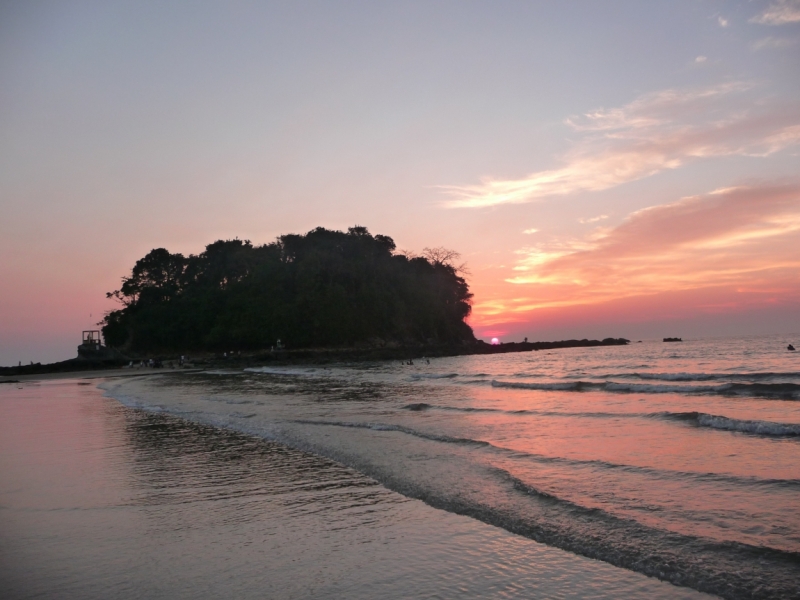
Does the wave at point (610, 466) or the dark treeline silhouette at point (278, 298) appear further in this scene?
the dark treeline silhouette at point (278, 298)

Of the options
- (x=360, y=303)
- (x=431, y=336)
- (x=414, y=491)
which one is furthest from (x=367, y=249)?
(x=414, y=491)

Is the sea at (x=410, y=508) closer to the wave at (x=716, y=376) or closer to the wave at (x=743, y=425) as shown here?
the wave at (x=743, y=425)

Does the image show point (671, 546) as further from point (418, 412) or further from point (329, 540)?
point (418, 412)

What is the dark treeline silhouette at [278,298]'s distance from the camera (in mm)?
83938

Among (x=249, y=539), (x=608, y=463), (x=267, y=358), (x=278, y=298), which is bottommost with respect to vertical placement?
(x=608, y=463)

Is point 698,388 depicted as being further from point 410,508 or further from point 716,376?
point 410,508

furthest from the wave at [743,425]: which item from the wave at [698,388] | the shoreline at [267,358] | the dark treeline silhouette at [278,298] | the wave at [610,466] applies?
the dark treeline silhouette at [278,298]

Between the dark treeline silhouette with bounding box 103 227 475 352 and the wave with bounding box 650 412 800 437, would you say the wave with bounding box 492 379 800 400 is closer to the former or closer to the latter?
the wave with bounding box 650 412 800 437

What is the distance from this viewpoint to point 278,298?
3346 inches

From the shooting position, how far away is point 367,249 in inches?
3748

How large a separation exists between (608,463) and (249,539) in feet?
20.0

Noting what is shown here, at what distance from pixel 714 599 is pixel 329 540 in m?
3.56

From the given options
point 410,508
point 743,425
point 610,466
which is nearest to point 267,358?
point 743,425

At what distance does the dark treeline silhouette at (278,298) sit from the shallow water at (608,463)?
206 feet
